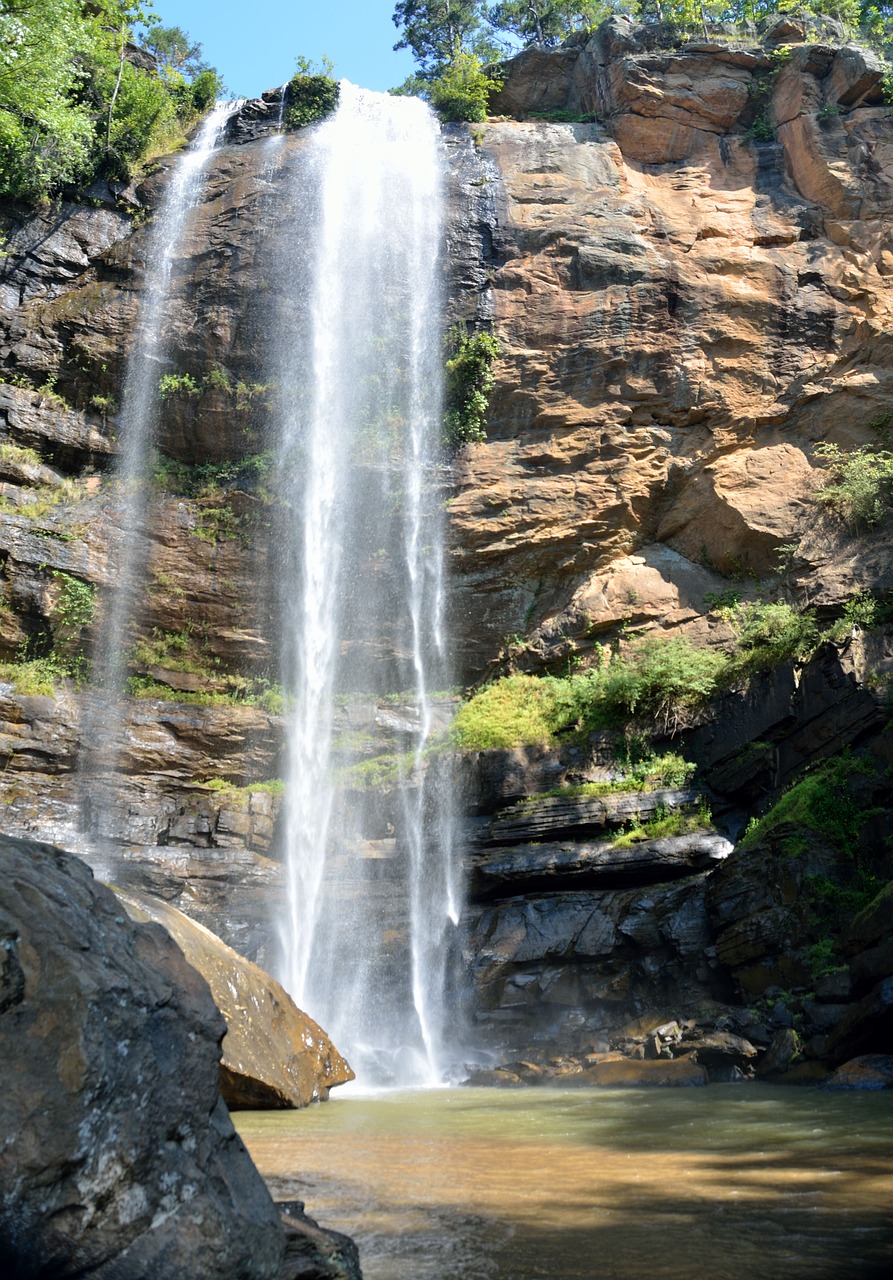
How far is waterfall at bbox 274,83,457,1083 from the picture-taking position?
1372 centimetres

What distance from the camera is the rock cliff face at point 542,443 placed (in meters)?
14.8

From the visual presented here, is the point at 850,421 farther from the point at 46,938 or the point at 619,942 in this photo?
the point at 46,938

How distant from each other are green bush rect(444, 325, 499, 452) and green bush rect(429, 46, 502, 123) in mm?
8019

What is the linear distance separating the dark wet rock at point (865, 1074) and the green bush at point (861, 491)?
10.4 metres

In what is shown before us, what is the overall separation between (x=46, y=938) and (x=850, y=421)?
1896 centimetres

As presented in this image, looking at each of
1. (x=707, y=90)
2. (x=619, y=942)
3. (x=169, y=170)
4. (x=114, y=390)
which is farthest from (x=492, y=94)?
(x=619, y=942)

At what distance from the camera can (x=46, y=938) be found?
314 cm

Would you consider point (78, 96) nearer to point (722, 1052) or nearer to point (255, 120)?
point (255, 120)

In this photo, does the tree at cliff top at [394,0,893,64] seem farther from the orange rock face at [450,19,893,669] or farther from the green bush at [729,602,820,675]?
the green bush at [729,602,820,675]

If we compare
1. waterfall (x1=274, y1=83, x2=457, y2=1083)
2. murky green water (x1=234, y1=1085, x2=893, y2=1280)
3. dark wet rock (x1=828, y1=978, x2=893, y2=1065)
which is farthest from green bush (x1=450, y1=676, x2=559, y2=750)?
murky green water (x1=234, y1=1085, x2=893, y2=1280)

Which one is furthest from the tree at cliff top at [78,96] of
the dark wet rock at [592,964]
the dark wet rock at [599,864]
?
the dark wet rock at [592,964]

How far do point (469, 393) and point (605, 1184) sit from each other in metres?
17.4

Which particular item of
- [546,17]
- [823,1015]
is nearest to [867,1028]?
[823,1015]

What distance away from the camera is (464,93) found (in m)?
24.7
